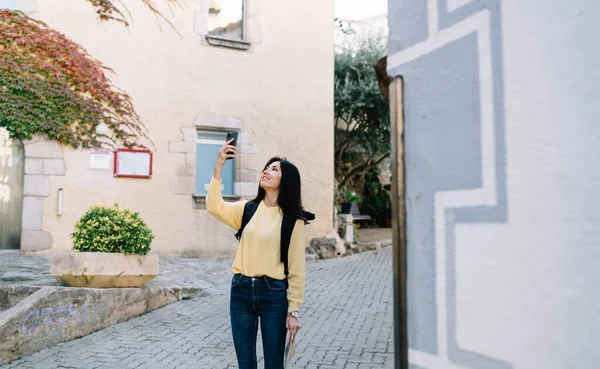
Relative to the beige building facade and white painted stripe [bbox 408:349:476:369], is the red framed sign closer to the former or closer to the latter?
the beige building facade

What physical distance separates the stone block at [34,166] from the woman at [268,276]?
6.94 meters

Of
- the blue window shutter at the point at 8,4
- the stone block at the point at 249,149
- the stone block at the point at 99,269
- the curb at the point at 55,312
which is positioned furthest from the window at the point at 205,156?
the stone block at the point at 99,269

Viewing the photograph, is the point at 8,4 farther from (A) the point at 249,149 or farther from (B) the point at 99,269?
(B) the point at 99,269

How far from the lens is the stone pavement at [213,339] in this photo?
429cm

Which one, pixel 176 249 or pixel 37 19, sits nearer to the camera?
pixel 37 19

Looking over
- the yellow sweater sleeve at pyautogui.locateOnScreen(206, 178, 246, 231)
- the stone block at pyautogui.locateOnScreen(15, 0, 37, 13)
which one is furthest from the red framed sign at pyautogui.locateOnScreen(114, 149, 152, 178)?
the yellow sweater sleeve at pyautogui.locateOnScreen(206, 178, 246, 231)

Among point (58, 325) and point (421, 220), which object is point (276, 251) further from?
point (58, 325)

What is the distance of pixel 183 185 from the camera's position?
9688 millimetres

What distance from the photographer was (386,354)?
14.9 feet

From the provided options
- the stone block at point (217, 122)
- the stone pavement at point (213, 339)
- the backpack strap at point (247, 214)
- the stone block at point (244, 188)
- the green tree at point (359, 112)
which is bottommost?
the stone pavement at point (213, 339)

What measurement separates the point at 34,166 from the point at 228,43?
4.28 meters

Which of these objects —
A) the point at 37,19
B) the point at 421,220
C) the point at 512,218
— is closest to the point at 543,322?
the point at 512,218

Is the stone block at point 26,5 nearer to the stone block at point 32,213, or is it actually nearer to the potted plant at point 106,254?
the stone block at point 32,213

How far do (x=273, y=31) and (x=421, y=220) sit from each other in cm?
1000
